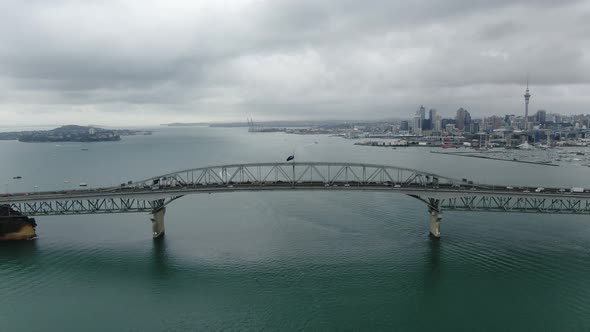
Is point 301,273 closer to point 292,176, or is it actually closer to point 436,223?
point 436,223

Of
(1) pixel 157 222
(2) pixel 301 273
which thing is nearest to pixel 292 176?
(1) pixel 157 222

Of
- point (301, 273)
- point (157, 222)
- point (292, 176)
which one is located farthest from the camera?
point (292, 176)

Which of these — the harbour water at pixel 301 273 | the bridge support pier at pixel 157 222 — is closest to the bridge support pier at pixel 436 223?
the harbour water at pixel 301 273

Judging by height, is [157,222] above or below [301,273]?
above

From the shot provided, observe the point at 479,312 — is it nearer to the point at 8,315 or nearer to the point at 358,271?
the point at 358,271

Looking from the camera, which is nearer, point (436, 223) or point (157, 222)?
point (436, 223)

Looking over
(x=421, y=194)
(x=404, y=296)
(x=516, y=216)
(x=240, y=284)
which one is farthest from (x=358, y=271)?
(x=516, y=216)

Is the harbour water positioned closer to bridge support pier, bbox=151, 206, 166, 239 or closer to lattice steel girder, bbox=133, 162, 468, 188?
bridge support pier, bbox=151, 206, 166, 239

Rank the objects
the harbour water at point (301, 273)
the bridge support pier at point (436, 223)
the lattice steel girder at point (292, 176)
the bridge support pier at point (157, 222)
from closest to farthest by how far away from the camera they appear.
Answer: the harbour water at point (301, 273)
the bridge support pier at point (436, 223)
the bridge support pier at point (157, 222)
the lattice steel girder at point (292, 176)

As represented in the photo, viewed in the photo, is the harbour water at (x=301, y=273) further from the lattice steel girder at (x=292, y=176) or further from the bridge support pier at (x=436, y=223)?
the lattice steel girder at (x=292, y=176)
